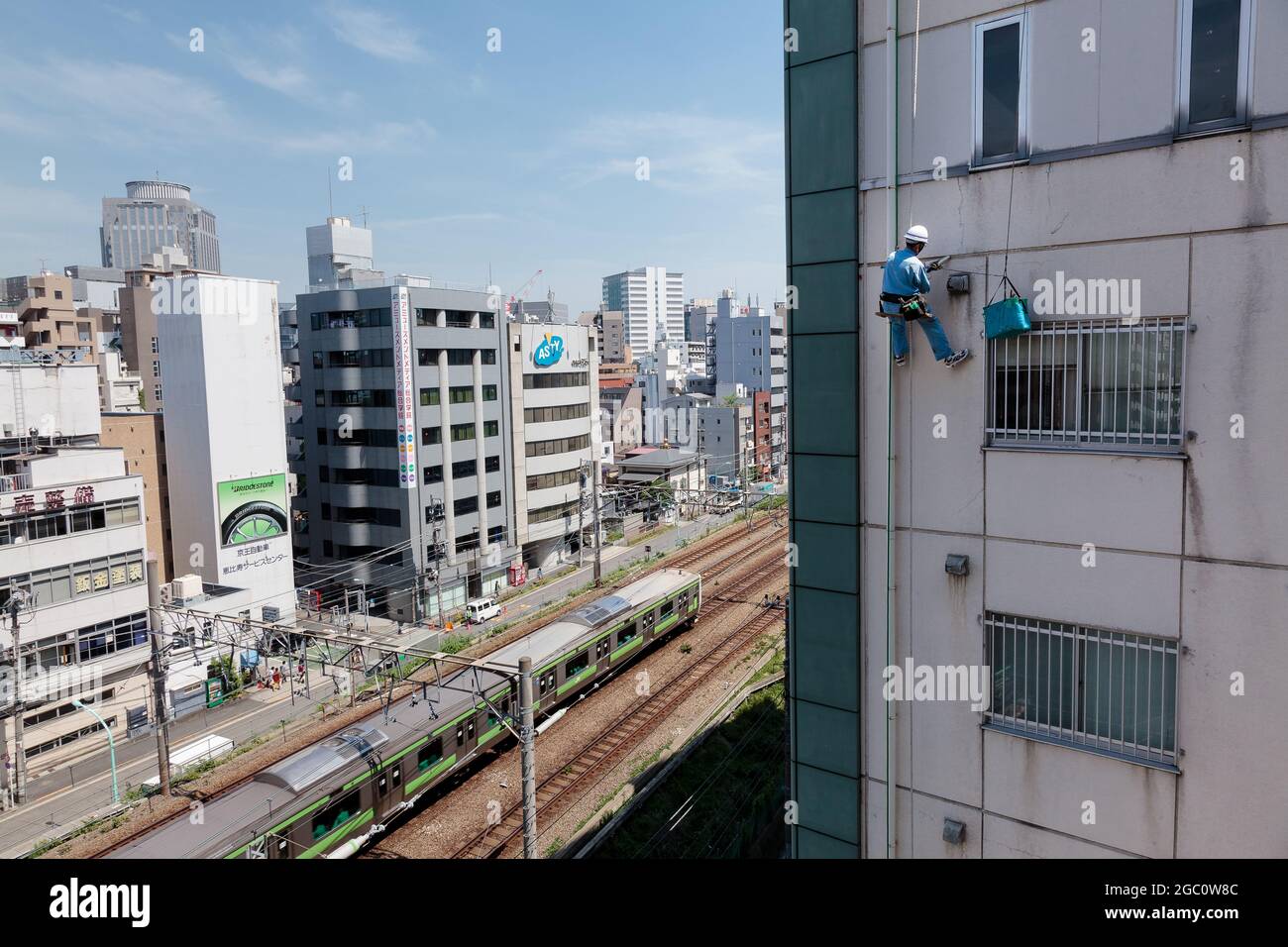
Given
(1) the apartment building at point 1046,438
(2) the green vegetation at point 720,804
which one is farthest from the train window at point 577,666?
(1) the apartment building at point 1046,438

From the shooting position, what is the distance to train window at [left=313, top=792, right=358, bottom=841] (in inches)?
663

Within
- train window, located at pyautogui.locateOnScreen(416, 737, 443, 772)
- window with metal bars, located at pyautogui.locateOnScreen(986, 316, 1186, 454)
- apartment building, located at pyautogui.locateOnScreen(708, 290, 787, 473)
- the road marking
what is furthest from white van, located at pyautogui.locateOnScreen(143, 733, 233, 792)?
apartment building, located at pyautogui.locateOnScreen(708, 290, 787, 473)

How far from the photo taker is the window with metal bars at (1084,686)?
561 centimetres

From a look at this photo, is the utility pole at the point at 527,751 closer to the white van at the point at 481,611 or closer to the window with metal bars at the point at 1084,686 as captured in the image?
the window with metal bars at the point at 1084,686

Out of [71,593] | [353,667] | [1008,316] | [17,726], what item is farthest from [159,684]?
[1008,316]

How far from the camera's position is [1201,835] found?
5398 mm

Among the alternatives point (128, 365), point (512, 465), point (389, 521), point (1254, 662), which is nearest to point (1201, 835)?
point (1254, 662)

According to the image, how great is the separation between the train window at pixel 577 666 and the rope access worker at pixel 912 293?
20.8 meters

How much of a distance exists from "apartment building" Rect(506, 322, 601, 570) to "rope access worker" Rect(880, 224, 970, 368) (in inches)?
1581

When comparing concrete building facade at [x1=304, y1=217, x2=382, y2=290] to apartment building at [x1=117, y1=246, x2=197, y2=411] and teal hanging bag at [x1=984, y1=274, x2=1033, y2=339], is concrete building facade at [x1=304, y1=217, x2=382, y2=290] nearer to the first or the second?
apartment building at [x1=117, y1=246, x2=197, y2=411]

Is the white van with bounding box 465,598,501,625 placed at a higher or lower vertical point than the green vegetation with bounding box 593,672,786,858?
lower

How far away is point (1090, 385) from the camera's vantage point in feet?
19.0

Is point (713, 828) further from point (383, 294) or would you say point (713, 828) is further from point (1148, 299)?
point (383, 294)

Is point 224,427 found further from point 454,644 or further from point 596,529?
point 596,529
